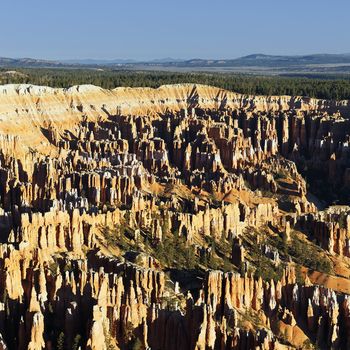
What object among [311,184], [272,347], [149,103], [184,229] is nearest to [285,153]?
[311,184]

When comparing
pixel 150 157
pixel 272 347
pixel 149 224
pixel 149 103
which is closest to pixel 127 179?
pixel 149 224

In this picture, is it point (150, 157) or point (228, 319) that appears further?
point (150, 157)

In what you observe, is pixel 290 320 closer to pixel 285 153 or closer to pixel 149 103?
pixel 285 153

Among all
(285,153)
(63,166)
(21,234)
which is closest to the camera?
(21,234)

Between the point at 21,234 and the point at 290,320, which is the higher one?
the point at 21,234

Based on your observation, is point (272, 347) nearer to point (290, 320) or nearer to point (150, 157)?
point (290, 320)

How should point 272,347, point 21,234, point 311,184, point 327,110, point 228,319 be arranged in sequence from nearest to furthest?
point 272,347 → point 228,319 → point 21,234 → point 311,184 → point 327,110
